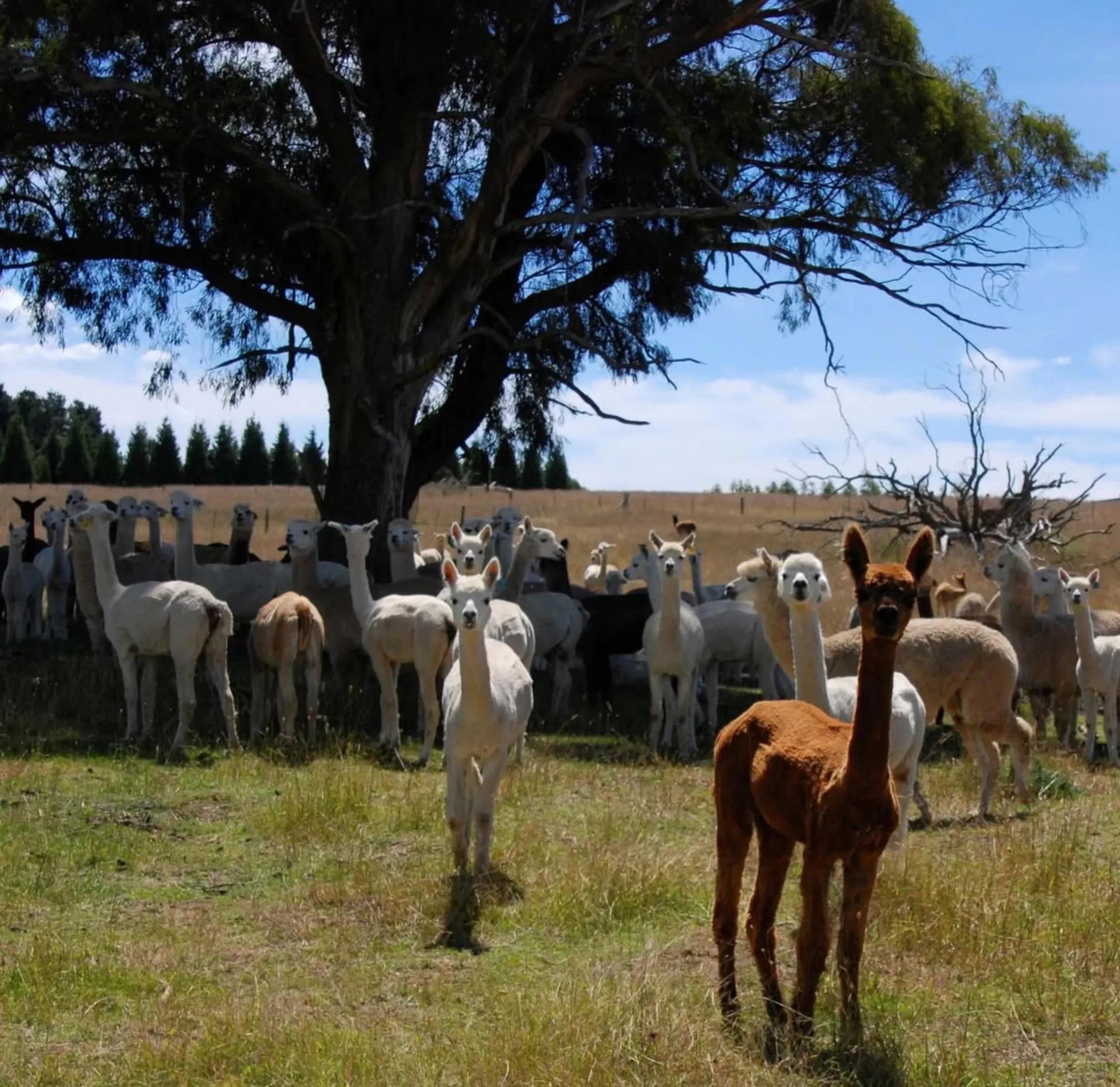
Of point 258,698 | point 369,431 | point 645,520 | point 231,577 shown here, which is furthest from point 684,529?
point 645,520

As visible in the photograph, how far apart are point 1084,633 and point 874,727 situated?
26.4 ft

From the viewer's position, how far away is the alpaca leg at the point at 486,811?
826cm

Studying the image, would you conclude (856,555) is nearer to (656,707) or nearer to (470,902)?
(470,902)

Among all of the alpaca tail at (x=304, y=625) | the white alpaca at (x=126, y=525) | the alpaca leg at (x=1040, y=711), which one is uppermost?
the white alpaca at (x=126, y=525)

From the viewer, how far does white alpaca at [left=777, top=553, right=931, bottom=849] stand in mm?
7938

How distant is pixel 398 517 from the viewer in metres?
17.8

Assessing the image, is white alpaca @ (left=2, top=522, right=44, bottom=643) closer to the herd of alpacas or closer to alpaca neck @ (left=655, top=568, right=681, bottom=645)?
the herd of alpacas

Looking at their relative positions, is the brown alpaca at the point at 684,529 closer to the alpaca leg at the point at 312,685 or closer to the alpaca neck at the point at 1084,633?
the alpaca neck at the point at 1084,633

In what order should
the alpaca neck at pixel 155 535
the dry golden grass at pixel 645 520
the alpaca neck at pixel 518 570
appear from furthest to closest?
the dry golden grass at pixel 645 520
the alpaca neck at pixel 155 535
the alpaca neck at pixel 518 570

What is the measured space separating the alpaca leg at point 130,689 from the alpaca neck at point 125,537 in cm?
682

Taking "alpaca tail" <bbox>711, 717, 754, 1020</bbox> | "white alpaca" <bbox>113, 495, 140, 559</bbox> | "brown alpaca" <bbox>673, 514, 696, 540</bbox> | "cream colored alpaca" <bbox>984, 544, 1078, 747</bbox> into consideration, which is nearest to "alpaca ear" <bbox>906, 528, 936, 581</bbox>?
"alpaca tail" <bbox>711, 717, 754, 1020</bbox>

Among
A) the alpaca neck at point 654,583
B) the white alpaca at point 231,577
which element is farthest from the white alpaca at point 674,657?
the white alpaca at point 231,577

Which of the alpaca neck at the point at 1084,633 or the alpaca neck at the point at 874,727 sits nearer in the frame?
the alpaca neck at the point at 874,727

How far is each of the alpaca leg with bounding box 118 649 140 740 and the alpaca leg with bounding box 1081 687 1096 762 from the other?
7826mm
